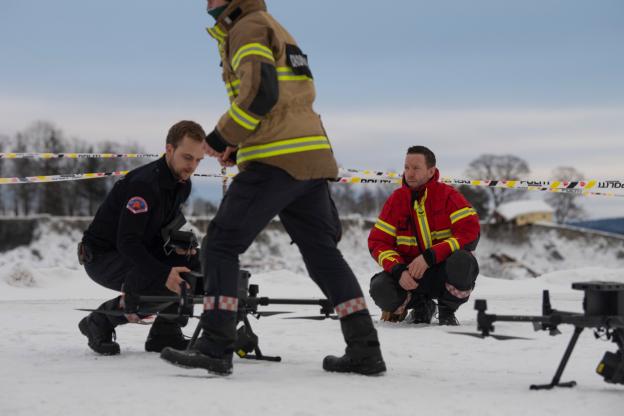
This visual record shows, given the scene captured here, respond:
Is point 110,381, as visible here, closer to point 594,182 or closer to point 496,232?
point 594,182

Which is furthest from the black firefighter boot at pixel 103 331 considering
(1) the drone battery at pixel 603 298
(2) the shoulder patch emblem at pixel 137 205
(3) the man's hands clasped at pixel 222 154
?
A: (1) the drone battery at pixel 603 298

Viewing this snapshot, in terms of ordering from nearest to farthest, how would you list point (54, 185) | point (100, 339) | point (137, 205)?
point (137, 205), point (100, 339), point (54, 185)

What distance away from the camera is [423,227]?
446 cm

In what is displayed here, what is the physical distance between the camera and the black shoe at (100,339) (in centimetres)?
343

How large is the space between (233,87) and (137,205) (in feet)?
3.08

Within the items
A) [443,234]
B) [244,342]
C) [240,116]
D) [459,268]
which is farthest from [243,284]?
[443,234]

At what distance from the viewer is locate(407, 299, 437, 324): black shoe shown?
180 inches

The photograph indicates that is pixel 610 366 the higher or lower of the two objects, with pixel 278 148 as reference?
lower

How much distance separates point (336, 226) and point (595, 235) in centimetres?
4822

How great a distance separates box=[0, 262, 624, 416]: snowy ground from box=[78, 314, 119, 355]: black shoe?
78mm

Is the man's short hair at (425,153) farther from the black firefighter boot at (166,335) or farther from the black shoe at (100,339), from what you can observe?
the black shoe at (100,339)

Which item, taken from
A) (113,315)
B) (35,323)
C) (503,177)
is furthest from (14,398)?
(503,177)

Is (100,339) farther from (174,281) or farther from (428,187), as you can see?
(428,187)

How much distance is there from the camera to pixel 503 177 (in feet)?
164
